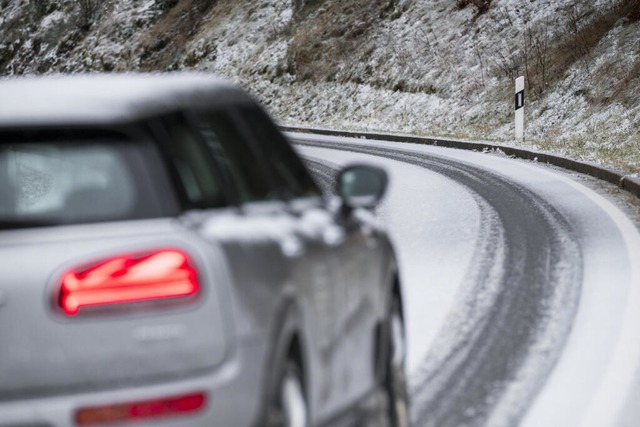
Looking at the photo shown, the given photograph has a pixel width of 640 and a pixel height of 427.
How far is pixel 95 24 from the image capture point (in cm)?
6362

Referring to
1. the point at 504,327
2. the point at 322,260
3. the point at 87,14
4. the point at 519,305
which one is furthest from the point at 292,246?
the point at 87,14

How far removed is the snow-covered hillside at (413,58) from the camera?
94.6 ft

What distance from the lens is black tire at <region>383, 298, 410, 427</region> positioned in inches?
219

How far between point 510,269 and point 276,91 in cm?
3639

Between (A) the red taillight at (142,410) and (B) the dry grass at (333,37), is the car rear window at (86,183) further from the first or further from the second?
(B) the dry grass at (333,37)

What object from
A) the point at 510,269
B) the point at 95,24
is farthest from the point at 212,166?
the point at 95,24

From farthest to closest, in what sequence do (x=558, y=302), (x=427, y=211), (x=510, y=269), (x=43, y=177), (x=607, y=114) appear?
1. (x=607, y=114)
2. (x=427, y=211)
3. (x=510, y=269)
4. (x=558, y=302)
5. (x=43, y=177)

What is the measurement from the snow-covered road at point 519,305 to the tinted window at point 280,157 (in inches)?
49.9

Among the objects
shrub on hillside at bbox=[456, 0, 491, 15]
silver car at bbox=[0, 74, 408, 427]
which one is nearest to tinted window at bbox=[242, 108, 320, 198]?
silver car at bbox=[0, 74, 408, 427]

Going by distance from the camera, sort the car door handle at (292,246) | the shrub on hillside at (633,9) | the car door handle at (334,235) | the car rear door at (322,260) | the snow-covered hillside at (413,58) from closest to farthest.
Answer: the car door handle at (292,246) < the car rear door at (322,260) < the car door handle at (334,235) < the snow-covered hillside at (413,58) < the shrub on hillside at (633,9)

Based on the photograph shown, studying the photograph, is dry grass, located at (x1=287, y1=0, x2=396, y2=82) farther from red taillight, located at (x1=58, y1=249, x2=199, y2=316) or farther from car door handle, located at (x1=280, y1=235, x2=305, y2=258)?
red taillight, located at (x1=58, y1=249, x2=199, y2=316)

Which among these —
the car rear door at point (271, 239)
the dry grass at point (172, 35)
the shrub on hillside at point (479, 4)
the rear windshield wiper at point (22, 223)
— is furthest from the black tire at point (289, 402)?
the dry grass at point (172, 35)

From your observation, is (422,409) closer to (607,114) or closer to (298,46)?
(607,114)

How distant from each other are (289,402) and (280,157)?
1.47 meters
